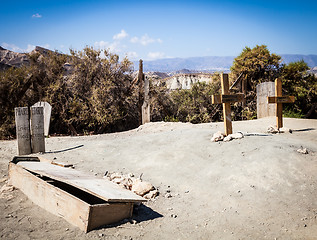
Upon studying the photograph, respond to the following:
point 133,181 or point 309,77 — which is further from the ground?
point 309,77

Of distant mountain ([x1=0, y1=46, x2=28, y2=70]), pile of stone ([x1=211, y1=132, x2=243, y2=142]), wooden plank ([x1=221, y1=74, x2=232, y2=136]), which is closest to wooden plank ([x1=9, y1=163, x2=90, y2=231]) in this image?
pile of stone ([x1=211, y1=132, x2=243, y2=142])

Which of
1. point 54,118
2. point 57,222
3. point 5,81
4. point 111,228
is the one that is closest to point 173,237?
point 111,228

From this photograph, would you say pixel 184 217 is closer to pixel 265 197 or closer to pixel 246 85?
pixel 265 197

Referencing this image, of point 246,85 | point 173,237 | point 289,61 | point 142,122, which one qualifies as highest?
point 289,61

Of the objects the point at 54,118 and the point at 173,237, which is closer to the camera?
the point at 173,237

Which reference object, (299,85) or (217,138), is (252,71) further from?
(217,138)

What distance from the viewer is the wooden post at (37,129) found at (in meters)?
6.61

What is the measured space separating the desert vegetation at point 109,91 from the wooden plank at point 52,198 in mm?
6561

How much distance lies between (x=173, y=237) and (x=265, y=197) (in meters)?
1.69

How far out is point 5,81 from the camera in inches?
401

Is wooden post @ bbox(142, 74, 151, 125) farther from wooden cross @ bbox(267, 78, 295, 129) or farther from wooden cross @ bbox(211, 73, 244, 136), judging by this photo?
wooden cross @ bbox(267, 78, 295, 129)

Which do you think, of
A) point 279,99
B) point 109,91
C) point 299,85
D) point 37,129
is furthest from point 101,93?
point 299,85

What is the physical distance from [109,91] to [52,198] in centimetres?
808

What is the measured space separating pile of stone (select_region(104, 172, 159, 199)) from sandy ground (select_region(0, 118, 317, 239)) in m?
0.16
